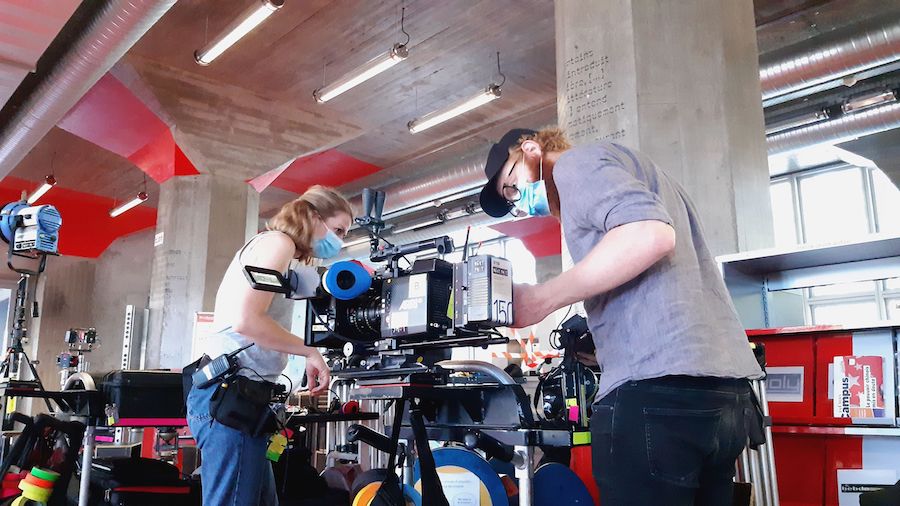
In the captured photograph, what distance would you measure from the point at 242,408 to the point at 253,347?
0.64 feet

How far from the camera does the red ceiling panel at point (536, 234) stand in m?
11.1

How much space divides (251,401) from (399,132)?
8.01m

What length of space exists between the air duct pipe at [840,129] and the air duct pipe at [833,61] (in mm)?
1127

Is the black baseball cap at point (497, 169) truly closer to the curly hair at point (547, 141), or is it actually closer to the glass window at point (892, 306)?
the curly hair at point (547, 141)

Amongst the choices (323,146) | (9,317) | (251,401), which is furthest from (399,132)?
(9,317)

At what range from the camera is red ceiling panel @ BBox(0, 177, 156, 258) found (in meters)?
12.3

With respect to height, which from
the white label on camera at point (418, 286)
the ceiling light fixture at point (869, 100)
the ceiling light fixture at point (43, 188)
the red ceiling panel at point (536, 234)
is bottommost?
the white label on camera at point (418, 286)

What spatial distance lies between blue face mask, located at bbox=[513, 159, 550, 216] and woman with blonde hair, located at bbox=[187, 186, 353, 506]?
70 cm

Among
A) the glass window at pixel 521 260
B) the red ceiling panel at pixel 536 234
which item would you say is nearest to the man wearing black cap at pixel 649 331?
the red ceiling panel at pixel 536 234

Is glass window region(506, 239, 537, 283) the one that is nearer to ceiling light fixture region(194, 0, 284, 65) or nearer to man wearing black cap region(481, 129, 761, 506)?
ceiling light fixture region(194, 0, 284, 65)

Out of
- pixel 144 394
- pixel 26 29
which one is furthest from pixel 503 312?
pixel 26 29

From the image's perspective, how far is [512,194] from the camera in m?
1.55

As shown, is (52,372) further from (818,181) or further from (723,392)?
(723,392)

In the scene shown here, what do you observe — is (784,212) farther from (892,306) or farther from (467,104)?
(467,104)
